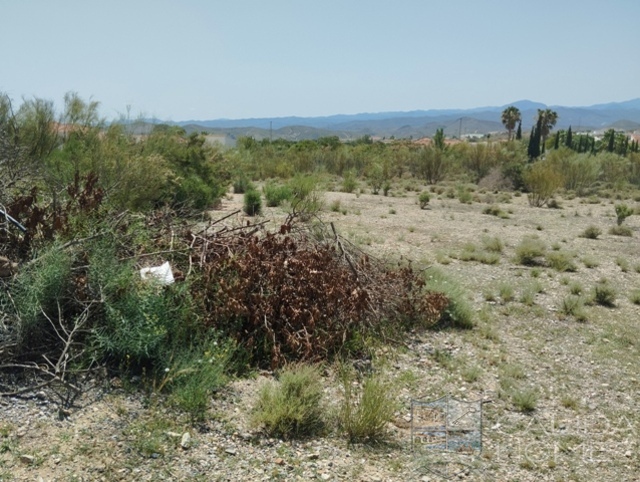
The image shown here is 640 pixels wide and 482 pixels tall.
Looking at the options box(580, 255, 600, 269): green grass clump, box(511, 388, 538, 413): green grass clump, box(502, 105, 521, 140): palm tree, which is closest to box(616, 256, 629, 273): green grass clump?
box(580, 255, 600, 269): green grass clump

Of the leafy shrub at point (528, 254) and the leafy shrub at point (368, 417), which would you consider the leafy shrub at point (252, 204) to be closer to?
the leafy shrub at point (528, 254)

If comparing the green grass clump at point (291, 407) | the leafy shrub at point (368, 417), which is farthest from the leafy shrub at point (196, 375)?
the leafy shrub at point (368, 417)

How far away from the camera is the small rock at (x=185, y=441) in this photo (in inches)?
161

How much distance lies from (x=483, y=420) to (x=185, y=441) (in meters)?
2.56

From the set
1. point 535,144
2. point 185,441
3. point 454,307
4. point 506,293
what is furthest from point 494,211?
point 535,144

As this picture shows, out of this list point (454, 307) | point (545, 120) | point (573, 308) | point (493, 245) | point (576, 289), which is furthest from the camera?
point (545, 120)

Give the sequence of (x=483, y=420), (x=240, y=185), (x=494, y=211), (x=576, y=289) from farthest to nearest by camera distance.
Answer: (x=240, y=185) < (x=494, y=211) < (x=576, y=289) < (x=483, y=420)

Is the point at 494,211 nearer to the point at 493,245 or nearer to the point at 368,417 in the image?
the point at 493,245

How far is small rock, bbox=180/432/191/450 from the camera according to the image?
13.4 ft

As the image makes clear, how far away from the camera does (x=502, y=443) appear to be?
4766 mm

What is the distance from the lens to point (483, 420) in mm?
5152

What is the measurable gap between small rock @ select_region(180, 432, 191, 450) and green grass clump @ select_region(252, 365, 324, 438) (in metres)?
0.54

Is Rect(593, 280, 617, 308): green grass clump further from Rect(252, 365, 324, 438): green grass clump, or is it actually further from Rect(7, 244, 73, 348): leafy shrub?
Rect(7, 244, 73, 348): leafy shrub

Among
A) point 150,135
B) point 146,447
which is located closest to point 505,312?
point 146,447
